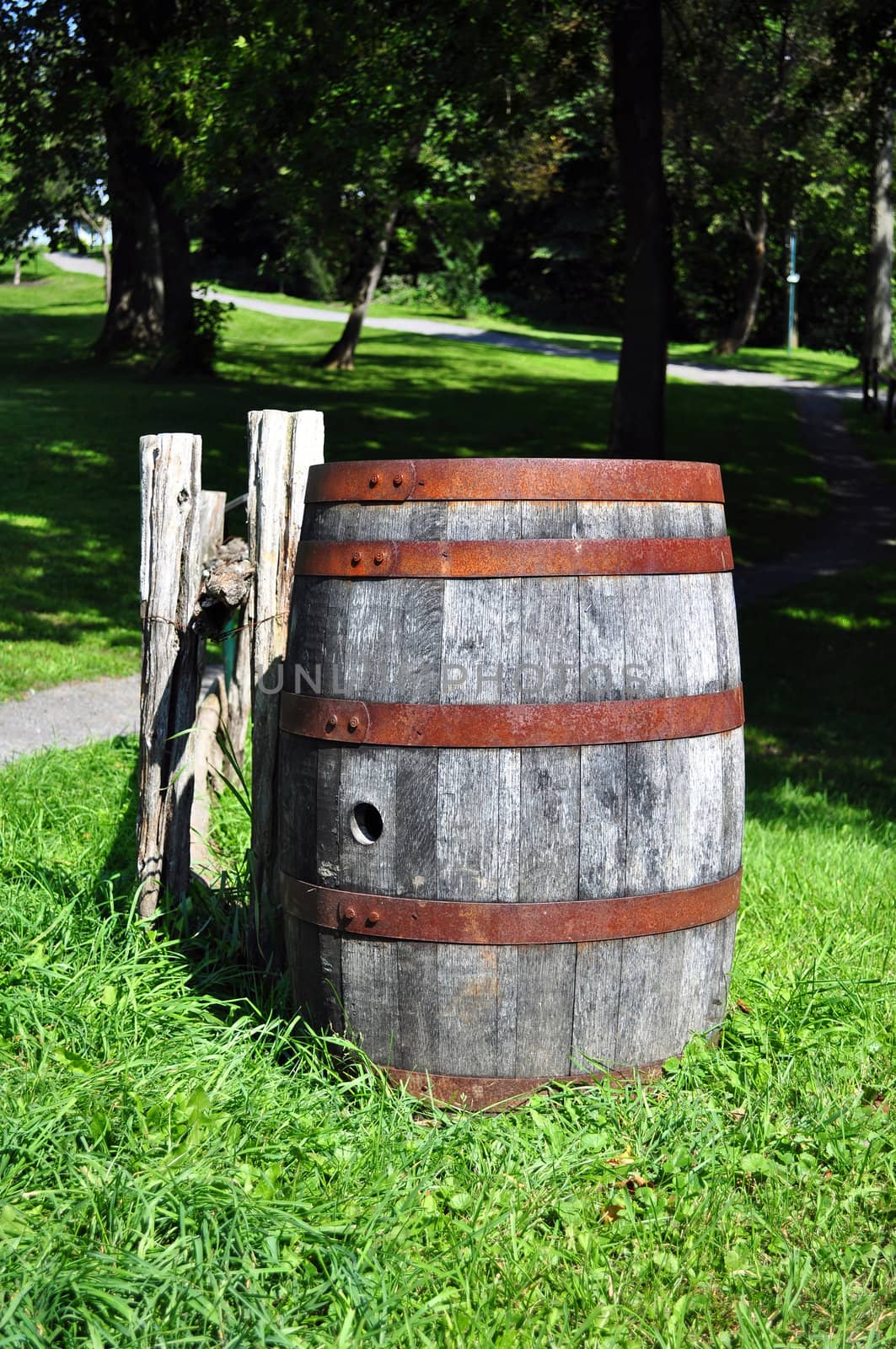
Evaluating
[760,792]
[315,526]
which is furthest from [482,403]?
[315,526]

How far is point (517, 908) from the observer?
2.87 m

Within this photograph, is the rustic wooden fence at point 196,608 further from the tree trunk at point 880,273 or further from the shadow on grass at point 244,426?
the tree trunk at point 880,273

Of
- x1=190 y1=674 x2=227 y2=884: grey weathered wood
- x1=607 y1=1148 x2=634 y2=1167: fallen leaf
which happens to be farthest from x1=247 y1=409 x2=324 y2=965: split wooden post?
x1=607 y1=1148 x2=634 y2=1167: fallen leaf

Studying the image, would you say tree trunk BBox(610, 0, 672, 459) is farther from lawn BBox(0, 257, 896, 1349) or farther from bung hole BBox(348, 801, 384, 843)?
bung hole BBox(348, 801, 384, 843)

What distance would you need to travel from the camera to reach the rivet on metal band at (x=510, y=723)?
285 centimetres

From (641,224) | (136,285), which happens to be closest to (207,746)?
(641,224)

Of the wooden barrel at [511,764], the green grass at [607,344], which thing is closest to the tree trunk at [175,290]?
the green grass at [607,344]

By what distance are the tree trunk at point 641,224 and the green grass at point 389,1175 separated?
9241 millimetres

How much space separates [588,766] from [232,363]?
72.8ft

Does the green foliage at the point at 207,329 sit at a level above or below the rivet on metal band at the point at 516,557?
above

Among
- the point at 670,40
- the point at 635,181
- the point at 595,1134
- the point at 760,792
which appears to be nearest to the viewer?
the point at 595,1134

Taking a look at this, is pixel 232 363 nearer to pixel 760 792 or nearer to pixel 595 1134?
pixel 760 792

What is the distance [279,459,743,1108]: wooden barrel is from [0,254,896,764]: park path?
10.9ft

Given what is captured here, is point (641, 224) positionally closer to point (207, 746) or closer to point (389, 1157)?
point (207, 746)
